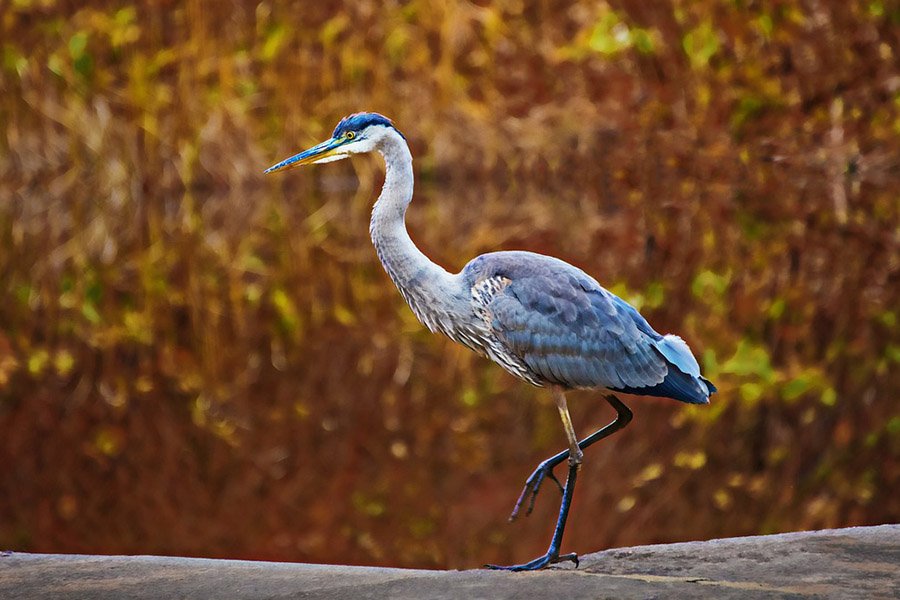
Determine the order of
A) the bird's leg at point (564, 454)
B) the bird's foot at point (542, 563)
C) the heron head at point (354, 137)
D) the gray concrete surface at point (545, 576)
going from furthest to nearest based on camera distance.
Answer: the bird's leg at point (564, 454) < the heron head at point (354, 137) < the bird's foot at point (542, 563) < the gray concrete surface at point (545, 576)

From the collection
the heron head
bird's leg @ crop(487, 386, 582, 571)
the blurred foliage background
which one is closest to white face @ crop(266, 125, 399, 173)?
the heron head

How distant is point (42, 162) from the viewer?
561 centimetres

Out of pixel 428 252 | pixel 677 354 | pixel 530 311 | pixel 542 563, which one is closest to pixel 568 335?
pixel 530 311

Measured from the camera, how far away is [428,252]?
528 cm

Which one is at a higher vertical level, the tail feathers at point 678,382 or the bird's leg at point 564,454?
the tail feathers at point 678,382

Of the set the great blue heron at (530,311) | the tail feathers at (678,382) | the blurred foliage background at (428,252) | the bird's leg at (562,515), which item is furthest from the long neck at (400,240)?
the blurred foliage background at (428,252)

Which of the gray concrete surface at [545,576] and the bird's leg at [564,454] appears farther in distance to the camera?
the bird's leg at [564,454]

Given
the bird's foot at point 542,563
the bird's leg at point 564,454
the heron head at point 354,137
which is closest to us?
the bird's foot at point 542,563

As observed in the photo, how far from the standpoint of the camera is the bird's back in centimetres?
279

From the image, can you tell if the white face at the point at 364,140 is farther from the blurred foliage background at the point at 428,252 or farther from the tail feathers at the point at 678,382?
the blurred foliage background at the point at 428,252

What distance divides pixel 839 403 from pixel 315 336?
2116mm

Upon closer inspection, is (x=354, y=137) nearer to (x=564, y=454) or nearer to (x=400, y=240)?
(x=400, y=240)

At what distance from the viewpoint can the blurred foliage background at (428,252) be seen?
504 cm

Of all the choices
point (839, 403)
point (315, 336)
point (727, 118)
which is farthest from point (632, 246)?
point (315, 336)
